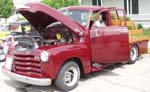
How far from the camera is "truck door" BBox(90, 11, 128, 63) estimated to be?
8250 mm

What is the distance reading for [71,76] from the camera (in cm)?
775

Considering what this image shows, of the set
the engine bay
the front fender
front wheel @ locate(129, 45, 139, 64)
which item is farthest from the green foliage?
the front fender

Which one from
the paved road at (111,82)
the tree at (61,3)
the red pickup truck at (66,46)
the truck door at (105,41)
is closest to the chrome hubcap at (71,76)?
the red pickup truck at (66,46)

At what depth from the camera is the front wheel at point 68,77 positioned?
23.9 ft

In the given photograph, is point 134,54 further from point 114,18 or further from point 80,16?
point 80,16

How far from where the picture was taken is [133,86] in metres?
7.84

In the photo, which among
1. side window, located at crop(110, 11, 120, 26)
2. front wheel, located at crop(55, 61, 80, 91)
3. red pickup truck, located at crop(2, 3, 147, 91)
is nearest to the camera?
red pickup truck, located at crop(2, 3, 147, 91)

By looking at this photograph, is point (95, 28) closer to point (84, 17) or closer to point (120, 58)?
point (84, 17)

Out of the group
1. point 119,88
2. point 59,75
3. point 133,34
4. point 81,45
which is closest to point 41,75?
point 59,75

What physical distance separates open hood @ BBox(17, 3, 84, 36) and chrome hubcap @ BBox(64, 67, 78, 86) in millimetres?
924

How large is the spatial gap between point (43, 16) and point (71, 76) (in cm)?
175

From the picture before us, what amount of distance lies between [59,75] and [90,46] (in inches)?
52.5

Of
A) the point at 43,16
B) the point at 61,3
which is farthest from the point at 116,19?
the point at 61,3

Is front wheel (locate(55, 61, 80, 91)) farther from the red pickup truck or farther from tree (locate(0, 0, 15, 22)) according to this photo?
tree (locate(0, 0, 15, 22))
